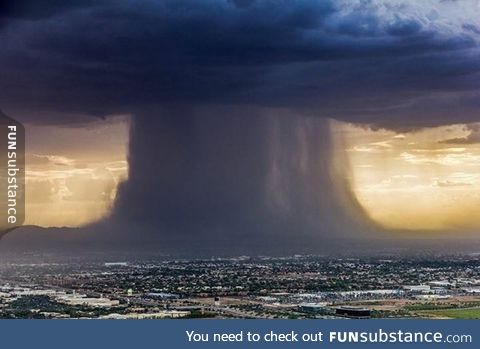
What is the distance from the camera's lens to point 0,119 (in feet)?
44.7

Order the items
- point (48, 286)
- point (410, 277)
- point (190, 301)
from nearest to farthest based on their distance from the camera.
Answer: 1. point (190, 301)
2. point (48, 286)
3. point (410, 277)

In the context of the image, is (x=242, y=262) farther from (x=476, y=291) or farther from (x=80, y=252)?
(x=476, y=291)

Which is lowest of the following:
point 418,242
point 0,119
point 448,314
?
point 448,314

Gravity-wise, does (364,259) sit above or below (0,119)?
below

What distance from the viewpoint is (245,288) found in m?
15.3

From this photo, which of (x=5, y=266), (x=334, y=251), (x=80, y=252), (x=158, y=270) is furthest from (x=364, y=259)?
(x=5, y=266)

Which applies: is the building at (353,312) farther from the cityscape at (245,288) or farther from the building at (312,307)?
the building at (312,307)

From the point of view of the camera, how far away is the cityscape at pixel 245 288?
44.5ft

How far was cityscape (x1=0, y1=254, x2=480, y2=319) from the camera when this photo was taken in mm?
13562

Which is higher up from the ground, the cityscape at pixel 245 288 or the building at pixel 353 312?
the cityscape at pixel 245 288

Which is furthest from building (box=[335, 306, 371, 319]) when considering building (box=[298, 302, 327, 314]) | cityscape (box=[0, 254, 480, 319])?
building (box=[298, 302, 327, 314])

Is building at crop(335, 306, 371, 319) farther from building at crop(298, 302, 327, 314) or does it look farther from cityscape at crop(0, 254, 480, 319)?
building at crop(298, 302, 327, 314)

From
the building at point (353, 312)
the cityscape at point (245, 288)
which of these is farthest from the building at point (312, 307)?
the building at point (353, 312)

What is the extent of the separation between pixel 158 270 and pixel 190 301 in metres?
1.73
